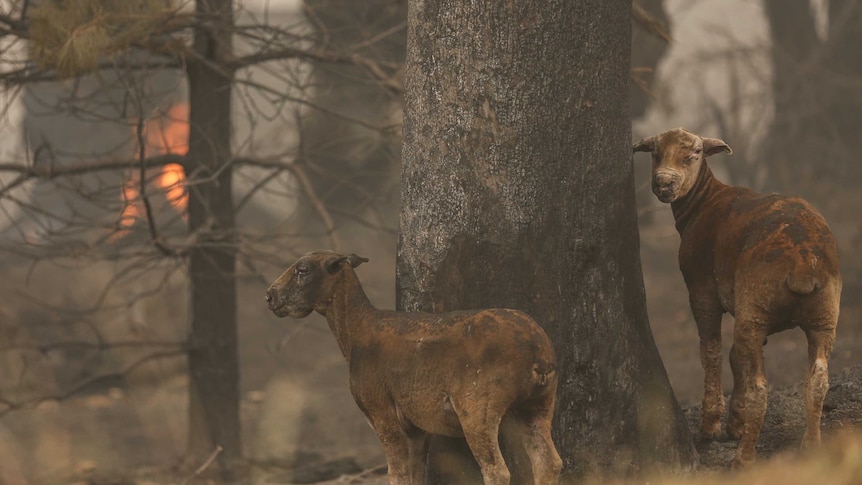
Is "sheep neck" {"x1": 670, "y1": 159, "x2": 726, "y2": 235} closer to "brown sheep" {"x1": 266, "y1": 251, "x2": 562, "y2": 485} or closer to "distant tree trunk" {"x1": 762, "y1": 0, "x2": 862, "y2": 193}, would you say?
"brown sheep" {"x1": 266, "y1": 251, "x2": 562, "y2": 485}

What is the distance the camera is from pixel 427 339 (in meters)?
4.53

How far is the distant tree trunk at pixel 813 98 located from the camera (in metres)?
19.0

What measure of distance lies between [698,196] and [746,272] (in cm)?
73

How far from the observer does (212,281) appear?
9.40 meters

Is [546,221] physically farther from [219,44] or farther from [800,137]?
[800,137]

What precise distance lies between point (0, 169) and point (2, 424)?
17.1 feet

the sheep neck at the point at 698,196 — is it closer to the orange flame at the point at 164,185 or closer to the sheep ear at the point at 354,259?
the sheep ear at the point at 354,259

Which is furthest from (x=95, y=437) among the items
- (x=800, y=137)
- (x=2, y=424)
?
(x=800, y=137)

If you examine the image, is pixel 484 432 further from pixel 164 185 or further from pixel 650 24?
pixel 164 185

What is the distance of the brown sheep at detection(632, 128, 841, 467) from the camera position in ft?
15.8

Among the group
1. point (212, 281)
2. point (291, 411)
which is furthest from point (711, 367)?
point (291, 411)

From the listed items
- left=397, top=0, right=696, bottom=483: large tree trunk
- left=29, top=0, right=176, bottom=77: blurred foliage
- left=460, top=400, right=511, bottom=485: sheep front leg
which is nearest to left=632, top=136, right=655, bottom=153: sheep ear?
left=397, top=0, right=696, bottom=483: large tree trunk

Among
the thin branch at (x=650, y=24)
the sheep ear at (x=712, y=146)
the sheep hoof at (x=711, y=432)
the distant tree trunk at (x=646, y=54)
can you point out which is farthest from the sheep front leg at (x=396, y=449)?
the distant tree trunk at (x=646, y=54)

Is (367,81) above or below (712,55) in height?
below
